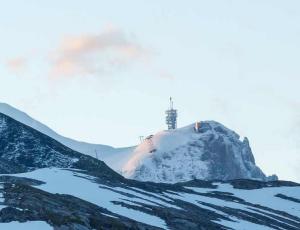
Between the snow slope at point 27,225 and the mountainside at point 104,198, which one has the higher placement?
the mountainside at point 104,198

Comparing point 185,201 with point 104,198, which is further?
point 185,201

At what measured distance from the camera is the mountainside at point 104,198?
252 ft

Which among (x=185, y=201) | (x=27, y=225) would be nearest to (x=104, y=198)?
(x=185, y=201)

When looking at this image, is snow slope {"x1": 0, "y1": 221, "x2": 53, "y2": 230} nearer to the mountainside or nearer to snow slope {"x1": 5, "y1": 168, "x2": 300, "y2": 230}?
the mountainside

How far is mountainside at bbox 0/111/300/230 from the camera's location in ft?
252

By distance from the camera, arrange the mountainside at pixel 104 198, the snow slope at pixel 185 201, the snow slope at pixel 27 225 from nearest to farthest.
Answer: the snow slope at pixel 27 225 < the mountainside at pixel 104 198 < the snow slope at pixel 185 201

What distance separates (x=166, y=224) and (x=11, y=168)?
54.7 metres

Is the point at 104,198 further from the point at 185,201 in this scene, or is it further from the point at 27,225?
the point at 27,225

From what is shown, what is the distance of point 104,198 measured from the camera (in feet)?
314

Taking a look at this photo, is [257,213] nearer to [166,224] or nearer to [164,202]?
[164,202]

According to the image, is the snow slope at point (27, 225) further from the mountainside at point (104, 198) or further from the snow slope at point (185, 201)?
the snow slope at point (185, 201)

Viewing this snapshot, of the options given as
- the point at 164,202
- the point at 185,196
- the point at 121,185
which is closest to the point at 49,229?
the point at 164,202

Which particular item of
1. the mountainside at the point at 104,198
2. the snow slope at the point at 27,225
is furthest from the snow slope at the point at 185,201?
the snow slope at the point at 27,225

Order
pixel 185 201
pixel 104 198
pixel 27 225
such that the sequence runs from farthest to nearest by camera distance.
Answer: pixel 185 201, pixel 104 198, pixel 27 225
